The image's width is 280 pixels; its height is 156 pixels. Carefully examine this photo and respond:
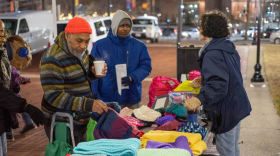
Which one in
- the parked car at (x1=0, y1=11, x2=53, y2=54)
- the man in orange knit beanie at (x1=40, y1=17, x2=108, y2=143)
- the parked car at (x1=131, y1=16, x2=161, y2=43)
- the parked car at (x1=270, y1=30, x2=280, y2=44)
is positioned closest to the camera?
the man in orange knit beanie at (x1=40, y1=17, x2=108, y2=143)

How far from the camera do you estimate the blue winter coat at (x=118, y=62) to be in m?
5.19

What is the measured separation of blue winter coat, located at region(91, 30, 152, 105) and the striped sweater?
154 centimetres

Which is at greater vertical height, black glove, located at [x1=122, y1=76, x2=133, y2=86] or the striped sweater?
the striped sweater

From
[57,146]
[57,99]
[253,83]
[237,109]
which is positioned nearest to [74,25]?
[57,99]

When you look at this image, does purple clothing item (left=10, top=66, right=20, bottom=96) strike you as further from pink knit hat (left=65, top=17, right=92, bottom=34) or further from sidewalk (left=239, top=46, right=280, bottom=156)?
sidewalk (left=239, top=46, right=280, bottom=156)

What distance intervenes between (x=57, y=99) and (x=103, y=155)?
847 mm

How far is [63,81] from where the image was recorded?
3.49 metres

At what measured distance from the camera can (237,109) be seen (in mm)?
3779

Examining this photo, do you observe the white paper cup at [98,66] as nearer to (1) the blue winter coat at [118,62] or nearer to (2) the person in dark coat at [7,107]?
(2) the person in dark coat at [7,107]

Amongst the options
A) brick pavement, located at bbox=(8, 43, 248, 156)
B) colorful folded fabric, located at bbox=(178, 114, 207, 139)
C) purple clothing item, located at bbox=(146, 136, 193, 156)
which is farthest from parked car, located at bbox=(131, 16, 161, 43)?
purple clothing item, located at bbox=(146, 136, 193, 156)

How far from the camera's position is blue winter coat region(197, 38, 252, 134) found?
11.9 ft

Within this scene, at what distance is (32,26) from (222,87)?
60.8 feet

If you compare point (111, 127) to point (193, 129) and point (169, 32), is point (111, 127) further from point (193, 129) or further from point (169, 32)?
point (169, 32)

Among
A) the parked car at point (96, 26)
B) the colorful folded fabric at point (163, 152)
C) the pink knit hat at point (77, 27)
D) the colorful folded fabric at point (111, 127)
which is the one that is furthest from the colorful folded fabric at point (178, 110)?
the parked car at point (96, 26)
